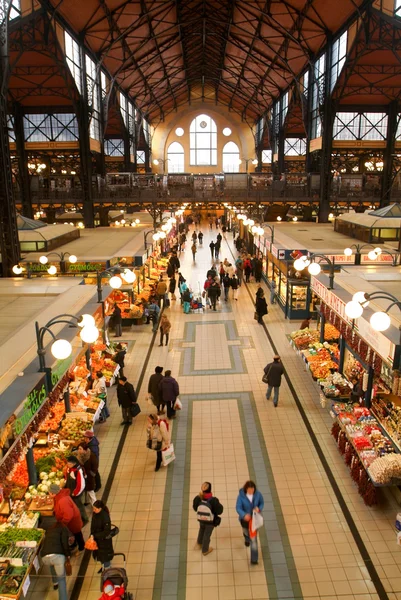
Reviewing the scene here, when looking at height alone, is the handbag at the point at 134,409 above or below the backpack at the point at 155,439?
below

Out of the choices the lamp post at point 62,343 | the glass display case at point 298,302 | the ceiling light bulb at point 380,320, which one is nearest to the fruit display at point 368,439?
the ceiling light bulb at point 380,320

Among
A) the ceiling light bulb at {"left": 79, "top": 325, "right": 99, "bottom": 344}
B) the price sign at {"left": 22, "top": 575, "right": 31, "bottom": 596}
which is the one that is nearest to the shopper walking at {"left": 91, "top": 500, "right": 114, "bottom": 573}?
the price sign at {"left": 22, "top": 575, "right": 31, "bottom": 596}

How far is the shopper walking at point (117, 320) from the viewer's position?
14.7 m

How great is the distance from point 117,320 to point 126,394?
562 centimetres

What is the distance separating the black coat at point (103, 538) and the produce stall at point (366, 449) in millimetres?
3936

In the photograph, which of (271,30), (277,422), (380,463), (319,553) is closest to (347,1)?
(271,30)

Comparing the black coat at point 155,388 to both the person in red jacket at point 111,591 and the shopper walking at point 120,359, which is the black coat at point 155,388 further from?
the person in red jacket at point 111,591

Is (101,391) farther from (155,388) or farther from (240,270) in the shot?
(240,270)

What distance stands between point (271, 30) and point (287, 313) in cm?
1953

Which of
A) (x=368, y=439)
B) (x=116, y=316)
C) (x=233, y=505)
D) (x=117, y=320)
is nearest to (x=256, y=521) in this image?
(x=233, y=505)

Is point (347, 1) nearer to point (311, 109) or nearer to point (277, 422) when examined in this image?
point (311, 109)

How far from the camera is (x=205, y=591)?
5781 millimetres

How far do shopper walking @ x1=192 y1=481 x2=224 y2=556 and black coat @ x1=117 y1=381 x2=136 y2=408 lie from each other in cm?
368

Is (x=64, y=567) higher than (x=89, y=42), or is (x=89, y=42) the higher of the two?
A: (x=89, y=42)
